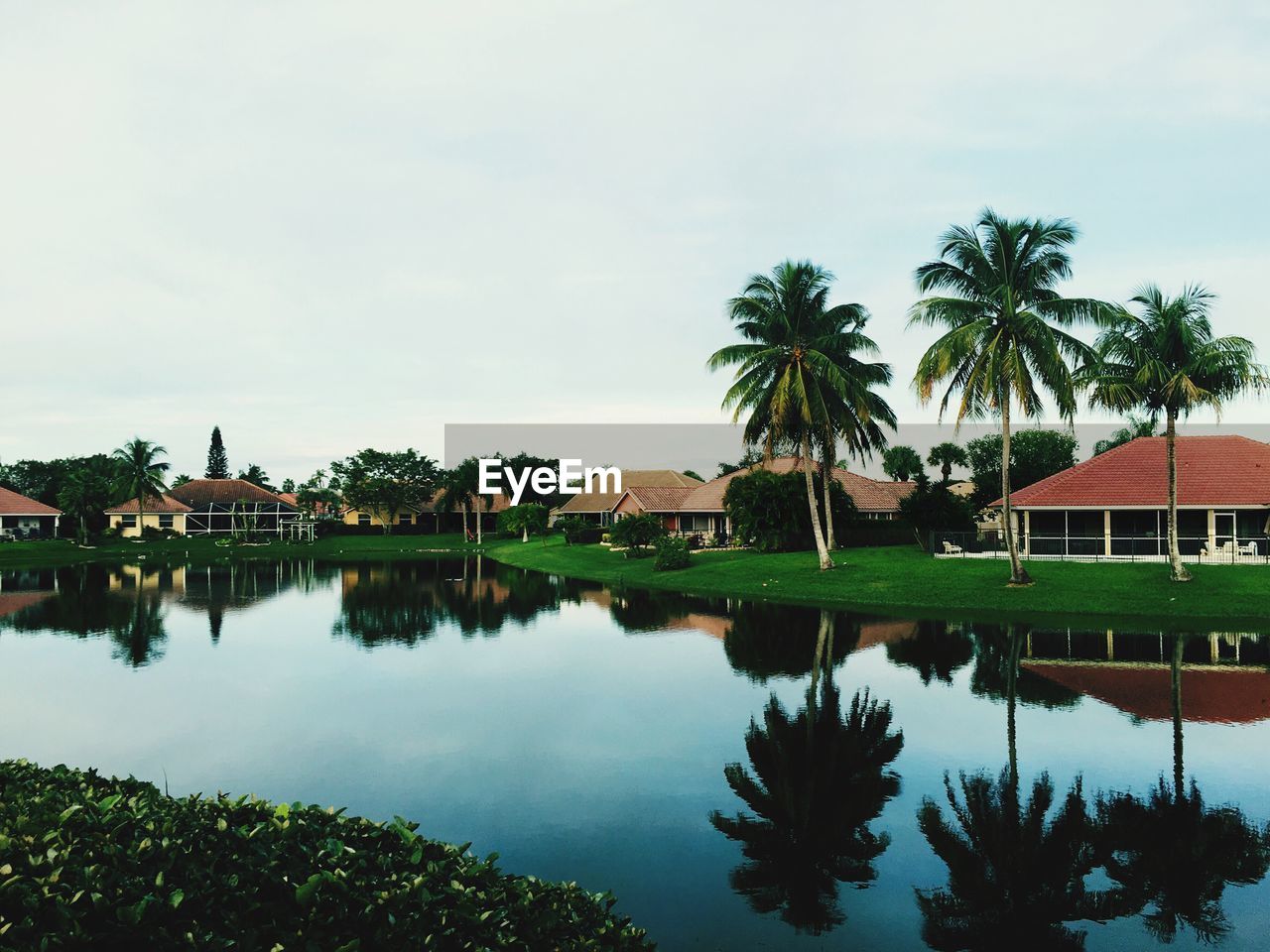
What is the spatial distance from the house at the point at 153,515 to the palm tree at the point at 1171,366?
92.3m

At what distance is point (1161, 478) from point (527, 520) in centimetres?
5229

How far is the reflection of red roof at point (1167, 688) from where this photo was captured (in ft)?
50.3

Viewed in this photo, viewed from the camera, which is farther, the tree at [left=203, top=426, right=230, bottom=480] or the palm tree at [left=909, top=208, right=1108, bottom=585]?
the tree at [left=203, top=426, right=230, bottom=480]

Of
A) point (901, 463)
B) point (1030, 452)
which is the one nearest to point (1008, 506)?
point (1030, 452)

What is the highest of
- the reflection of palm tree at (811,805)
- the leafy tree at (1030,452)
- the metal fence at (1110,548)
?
the leafy tree at (1030,452)

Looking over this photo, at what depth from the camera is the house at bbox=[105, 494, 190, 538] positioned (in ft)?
309

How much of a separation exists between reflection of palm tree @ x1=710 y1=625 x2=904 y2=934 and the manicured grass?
1536 cm

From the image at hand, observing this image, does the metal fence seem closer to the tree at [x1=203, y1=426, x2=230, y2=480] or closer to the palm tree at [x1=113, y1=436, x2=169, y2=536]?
the palm tree at [x1=113, y1=436, x2=169, y2=536]

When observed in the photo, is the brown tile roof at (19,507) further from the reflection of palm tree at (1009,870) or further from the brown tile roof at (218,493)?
the reflection of palm tree at (1009,870)

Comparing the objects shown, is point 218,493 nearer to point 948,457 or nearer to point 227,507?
point 227,507

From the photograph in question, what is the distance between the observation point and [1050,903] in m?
8.38

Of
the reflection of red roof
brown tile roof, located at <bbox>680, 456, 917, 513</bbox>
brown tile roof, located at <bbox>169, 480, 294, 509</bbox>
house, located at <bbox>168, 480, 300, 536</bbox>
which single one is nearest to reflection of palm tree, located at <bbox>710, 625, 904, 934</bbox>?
the reflection of red roof

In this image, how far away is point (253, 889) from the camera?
600 cm

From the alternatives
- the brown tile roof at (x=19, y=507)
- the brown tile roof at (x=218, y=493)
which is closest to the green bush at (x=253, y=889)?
the brown tile roof at (x=19, y=507)
